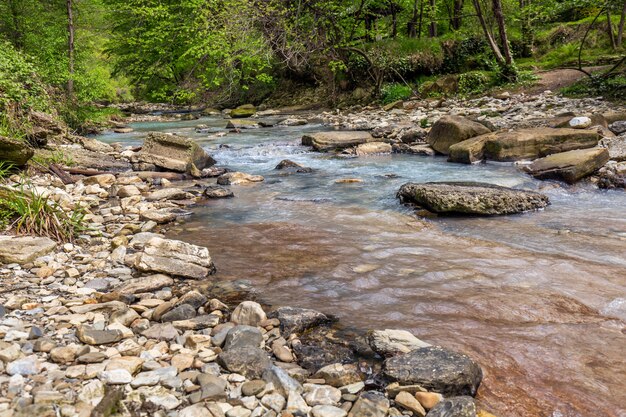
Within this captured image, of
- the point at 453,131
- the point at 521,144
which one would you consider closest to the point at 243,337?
the point at 521,144

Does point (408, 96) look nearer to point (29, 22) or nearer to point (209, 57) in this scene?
point (209, 57)

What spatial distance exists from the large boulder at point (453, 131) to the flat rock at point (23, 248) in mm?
8303

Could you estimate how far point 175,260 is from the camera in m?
4.13

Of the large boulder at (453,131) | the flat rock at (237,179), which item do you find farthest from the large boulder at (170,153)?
the large boulder at (453,131)

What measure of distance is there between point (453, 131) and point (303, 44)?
29.6ft

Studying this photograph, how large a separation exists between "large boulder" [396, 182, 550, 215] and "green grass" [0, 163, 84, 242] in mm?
4377

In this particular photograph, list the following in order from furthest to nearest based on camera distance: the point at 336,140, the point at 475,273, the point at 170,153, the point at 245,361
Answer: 1. the point at 336,140
2. the point at 170,153
3. the point at 475,273
4. the point at 245,361

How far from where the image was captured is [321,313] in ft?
10.8

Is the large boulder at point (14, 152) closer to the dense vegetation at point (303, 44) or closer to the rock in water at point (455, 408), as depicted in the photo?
the dense vegetation at point (303, 44)

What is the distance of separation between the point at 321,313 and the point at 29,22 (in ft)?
60.2

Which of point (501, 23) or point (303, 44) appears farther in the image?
point (303, 44)

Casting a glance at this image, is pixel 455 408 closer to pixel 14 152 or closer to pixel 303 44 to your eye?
pixel 14 152

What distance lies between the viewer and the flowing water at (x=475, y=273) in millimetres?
2605

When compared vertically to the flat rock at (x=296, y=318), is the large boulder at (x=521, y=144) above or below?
above
